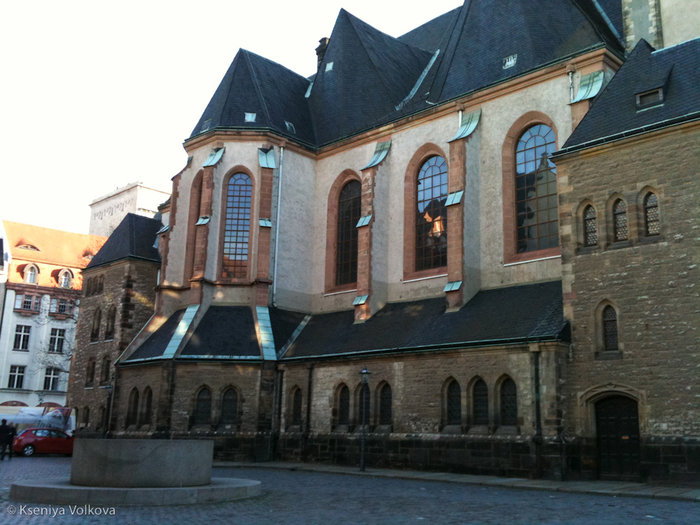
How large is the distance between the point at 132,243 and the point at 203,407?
1285 centimetres

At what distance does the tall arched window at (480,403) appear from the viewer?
23323 millimetres

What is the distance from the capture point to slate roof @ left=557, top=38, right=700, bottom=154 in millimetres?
20953

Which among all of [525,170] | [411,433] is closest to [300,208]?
[525,170]

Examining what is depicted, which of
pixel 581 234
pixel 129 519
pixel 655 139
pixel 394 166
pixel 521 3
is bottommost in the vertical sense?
pixel 129 519

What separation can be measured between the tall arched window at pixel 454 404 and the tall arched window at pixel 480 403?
1.72 ft

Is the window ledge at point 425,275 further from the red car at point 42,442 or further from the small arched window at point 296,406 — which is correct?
the red car at point 42,442

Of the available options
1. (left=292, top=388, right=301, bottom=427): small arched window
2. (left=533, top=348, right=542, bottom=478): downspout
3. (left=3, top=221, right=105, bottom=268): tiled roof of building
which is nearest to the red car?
(left=292, top=388, right=301, bottom=427): small arched window

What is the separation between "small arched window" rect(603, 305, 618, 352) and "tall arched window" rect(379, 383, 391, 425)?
832 centimetres

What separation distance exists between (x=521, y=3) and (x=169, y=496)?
82.2ft

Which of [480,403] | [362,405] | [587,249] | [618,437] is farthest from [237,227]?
[618,437]

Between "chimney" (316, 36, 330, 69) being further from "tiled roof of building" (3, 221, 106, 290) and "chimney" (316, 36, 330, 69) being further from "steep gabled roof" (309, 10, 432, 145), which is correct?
"tiled roof of building" (3, 221, 106, 290)

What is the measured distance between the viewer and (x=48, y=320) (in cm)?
6184

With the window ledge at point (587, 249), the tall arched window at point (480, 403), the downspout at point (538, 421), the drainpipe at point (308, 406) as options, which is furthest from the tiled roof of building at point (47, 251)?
the window ledge at point (587, 249)

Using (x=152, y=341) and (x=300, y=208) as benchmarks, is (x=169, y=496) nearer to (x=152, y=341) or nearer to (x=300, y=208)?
(x=152, y=341)
